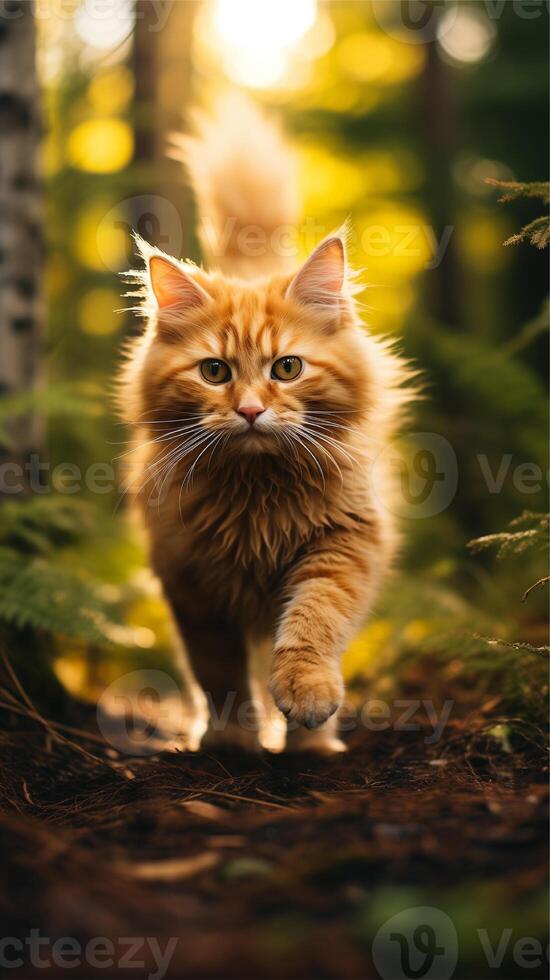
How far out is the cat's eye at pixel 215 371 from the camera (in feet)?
8.13

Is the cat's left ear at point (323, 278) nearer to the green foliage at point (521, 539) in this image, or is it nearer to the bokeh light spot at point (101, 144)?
the green foliage at point (521, 539)

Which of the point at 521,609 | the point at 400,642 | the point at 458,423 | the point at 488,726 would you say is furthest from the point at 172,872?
the point at 458,423

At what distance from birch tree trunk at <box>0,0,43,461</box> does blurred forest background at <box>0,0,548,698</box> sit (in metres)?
0.03

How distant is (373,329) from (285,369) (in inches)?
51.7

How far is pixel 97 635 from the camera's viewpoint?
2.72 m

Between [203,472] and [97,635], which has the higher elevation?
[203,472]

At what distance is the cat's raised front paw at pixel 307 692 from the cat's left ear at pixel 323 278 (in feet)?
4.05

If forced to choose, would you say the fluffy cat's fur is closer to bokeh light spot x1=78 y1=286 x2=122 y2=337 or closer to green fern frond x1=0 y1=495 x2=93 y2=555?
green fern frond x1=0 y1=495 x2=93 y2=555

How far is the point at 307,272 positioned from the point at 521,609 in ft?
6.45

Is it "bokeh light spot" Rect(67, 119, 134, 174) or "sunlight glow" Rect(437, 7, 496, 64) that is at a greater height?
"sunlight glow" Rect(437, 7, 496, 64)

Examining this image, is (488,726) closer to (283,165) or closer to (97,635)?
(97,635)

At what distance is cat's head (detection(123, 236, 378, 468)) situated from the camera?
2.38 metres

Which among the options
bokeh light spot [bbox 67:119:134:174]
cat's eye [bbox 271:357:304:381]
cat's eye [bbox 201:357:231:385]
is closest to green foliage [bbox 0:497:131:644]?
cat's eye [bbox 201:357:231:385]

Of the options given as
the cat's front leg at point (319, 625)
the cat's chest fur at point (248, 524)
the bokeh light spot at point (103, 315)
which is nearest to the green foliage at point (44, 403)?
the cat's chest fur at point (248, 524)
